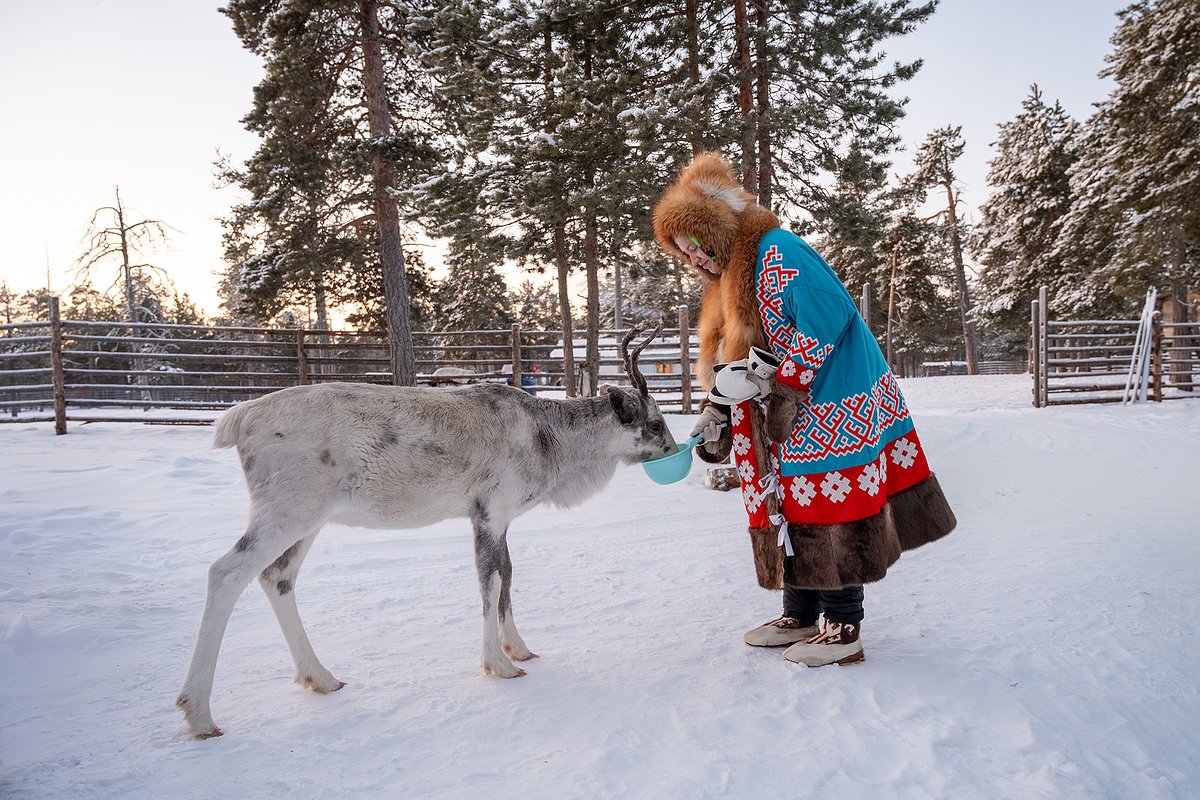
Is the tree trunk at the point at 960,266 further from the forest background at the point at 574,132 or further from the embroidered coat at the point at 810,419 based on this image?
the embroidered coat at the point at 810,419

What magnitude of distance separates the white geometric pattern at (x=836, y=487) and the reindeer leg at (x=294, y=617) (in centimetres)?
226

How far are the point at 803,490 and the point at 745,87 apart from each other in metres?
8.60

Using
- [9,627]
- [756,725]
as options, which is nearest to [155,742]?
[9,627]

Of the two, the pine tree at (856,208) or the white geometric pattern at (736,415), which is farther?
the pine tree at (856,208)

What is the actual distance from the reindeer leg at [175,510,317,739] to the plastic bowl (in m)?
1.70

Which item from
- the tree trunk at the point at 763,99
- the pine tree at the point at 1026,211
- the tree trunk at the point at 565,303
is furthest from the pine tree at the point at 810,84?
the pine tree at the point at 1026,211

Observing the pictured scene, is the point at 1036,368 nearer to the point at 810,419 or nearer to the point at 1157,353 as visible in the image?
the point at 1157,353

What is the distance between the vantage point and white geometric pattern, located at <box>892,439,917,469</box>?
328 centimetres

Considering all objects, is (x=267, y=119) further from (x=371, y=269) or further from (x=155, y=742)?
(x=155, y=742)

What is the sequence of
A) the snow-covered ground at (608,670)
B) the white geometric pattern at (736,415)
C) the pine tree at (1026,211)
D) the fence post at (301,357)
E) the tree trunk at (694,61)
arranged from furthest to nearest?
the pine tree at (1026,211) < the fence post at (301,357) < the tree trunk at (694,61) < the white geometric pattern at (736,415) < the snow-covered ground at (608,670)

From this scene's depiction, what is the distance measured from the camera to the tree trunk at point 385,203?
1268 centimetres

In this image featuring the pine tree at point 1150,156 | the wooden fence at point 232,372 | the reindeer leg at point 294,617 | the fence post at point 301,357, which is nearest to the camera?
the reindeer leg at point 294,617

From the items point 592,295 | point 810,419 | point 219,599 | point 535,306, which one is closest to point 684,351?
point 592,295

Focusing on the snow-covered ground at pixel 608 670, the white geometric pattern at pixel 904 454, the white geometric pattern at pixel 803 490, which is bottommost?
the snow-covered ground at pixel 608 670
